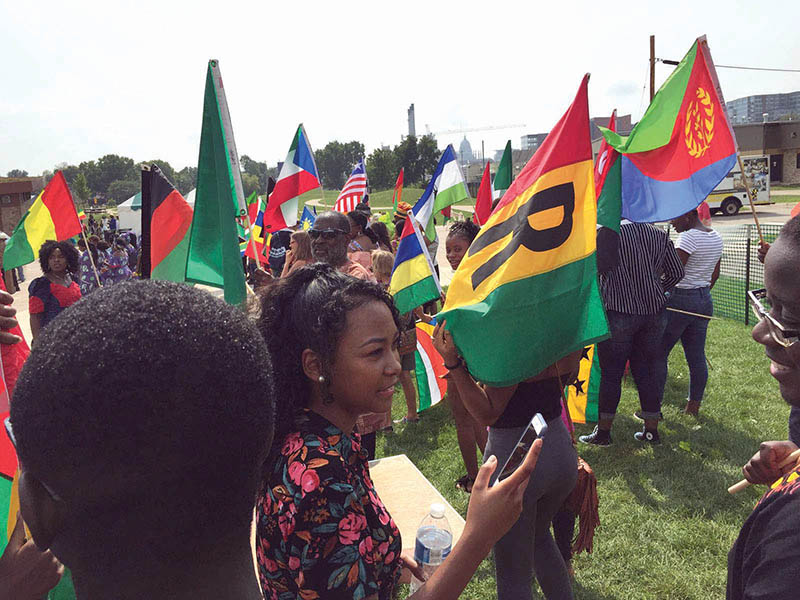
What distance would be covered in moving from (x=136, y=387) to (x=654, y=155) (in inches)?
159

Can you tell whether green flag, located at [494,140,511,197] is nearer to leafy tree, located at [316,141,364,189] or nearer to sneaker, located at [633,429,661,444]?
sneaker, located at [633,429,661,444]

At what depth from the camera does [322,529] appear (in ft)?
4.51

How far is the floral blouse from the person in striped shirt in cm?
376

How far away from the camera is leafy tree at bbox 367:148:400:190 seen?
64000 mm

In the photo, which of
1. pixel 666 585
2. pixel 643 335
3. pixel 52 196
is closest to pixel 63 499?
pixel 666 585

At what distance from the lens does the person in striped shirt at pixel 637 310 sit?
488cm

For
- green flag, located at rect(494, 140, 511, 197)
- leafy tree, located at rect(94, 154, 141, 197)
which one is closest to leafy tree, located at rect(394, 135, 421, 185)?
green flag, located at rect(494, 140, 511, 197)

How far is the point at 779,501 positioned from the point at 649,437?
4.39 metres

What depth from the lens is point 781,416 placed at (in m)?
5.68

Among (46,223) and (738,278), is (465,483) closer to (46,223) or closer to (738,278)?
(46,223)

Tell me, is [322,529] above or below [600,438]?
above

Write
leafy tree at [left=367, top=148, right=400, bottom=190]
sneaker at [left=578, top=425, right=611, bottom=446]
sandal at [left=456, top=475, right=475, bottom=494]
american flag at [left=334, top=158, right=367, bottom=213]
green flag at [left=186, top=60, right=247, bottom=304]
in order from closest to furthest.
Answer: green flag at [left=186, top=60, right=247, bottom=304], sandal at [left=456, top=475, right=475, bottom=494], sneaker at [left=578, top=425, right=611, bottom=446], american flag at [left=334, top=158, right=367, bottom=213], leafy tree at [left=367, top=148, right=400, bottom=190]

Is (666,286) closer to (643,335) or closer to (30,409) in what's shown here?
(643,335)

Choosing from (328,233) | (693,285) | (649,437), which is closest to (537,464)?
(328,233)
